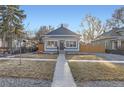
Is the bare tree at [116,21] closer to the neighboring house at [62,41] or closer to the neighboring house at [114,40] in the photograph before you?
the neighboring house at [114,40]

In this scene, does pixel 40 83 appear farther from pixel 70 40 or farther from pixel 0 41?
pixel 0 41

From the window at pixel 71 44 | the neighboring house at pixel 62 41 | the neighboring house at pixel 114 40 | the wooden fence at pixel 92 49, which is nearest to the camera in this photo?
the neighboring house at pixel 62 41

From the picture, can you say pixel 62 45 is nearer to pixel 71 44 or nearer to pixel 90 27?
pixel 71 44

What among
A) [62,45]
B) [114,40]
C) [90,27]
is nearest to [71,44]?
[62,45]

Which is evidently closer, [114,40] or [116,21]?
[114,40]

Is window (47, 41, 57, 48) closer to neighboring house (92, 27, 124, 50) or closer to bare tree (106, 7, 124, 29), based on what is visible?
neighboring house (92, 27, 124, 50)

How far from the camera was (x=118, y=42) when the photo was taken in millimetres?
32469

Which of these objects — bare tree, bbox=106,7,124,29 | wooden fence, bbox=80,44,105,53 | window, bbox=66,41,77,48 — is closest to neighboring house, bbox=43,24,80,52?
window, bbox=66,41,77,48

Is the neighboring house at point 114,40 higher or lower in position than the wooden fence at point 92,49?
higher

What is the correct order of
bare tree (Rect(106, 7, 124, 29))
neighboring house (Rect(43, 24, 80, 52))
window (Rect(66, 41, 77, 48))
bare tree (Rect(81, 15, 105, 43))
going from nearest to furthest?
neighboring house (Rect(43, 24, 80, 52))
window (Rect(66, 41, 77, 48))
bare tree (Rect(81, 15, 105, 43))
bare tree (Rect(106, 7, 124, 29))

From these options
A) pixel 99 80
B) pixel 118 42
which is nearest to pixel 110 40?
pixel 118 42

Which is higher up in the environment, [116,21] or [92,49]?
[116,21]

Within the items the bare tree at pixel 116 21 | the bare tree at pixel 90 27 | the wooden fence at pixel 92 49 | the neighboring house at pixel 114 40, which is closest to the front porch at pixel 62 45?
the wooden fence at pixel 92 49

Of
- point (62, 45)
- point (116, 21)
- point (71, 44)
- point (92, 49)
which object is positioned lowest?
point (92, 49)
